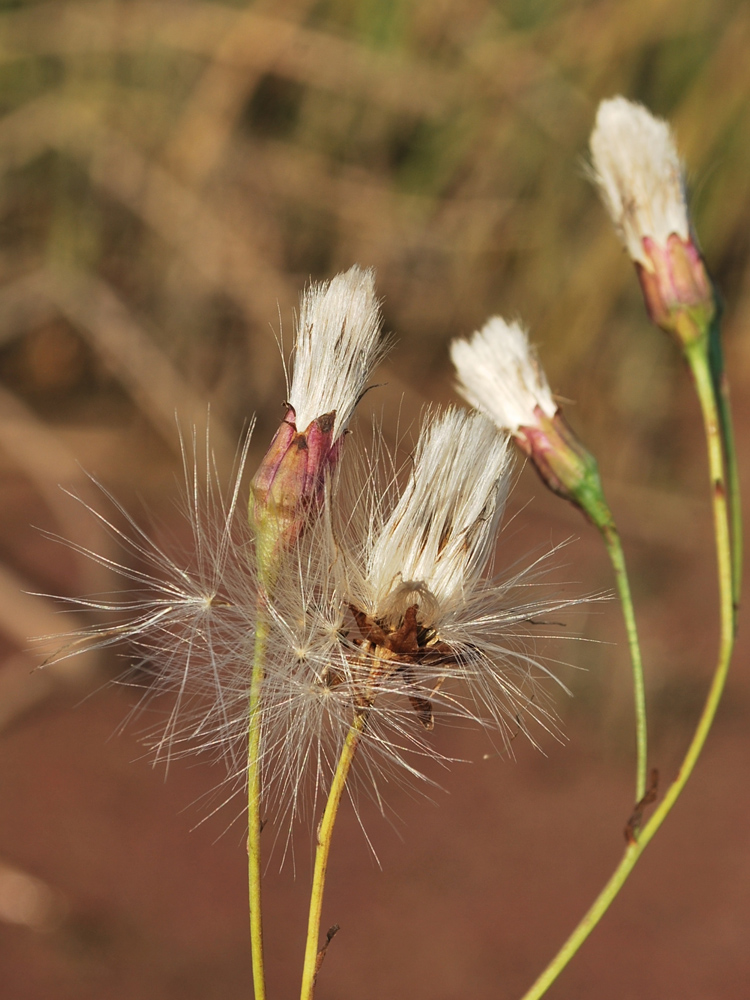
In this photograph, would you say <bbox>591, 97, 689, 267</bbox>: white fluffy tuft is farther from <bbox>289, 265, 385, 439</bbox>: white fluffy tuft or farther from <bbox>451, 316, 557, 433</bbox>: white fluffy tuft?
<bbox>289, 265, 385, 439</bbox>: white fluffy tuft

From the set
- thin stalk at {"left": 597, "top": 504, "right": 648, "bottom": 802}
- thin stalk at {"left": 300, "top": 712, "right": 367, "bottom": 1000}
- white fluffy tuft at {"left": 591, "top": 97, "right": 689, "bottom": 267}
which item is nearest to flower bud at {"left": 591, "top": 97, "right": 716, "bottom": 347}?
white fluffy tuft at {"left": 591, "top": 97, "right": 689, "bottom": 267}

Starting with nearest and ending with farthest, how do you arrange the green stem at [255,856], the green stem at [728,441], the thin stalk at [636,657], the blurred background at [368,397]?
the green stem at [255,856], the thin stalk at [636,657], the green stem at [728,441], the blurred background at [368,397]

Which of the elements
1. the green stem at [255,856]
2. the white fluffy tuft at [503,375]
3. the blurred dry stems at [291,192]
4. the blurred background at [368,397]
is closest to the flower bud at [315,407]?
the green stem at [255,856]

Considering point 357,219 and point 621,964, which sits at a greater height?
point 357,219

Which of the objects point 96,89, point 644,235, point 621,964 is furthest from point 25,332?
point 644,235

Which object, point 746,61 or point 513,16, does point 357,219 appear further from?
point 746,61

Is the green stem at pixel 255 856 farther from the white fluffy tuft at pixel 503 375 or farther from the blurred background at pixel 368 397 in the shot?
the blurred background at pixel 368 397
